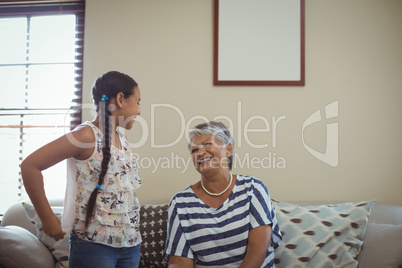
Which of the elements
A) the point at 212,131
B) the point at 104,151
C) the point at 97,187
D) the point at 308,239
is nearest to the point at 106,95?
the point at 104,151

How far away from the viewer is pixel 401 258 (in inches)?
70.9

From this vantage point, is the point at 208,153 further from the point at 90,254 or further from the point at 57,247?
the point at 57,247

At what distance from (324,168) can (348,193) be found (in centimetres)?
23

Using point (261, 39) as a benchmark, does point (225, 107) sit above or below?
below

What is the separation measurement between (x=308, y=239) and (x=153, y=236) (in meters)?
0.88

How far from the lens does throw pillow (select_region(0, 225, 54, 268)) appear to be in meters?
1.80

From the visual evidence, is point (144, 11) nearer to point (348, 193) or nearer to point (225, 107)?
point (225, 107)

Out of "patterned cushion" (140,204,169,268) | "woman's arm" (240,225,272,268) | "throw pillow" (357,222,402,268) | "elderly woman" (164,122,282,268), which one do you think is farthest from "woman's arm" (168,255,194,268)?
"throw pillow" (357,222,402,268)

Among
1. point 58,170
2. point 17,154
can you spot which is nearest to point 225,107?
point 58,170

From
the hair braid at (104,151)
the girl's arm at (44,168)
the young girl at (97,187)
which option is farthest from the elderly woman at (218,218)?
the girl's arm at (44,168)

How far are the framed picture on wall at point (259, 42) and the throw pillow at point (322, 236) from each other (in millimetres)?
929

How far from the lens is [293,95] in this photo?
2594 mm

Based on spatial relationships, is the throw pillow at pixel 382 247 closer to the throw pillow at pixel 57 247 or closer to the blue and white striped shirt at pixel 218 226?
the blue and white striped shirt at pixel 218 226

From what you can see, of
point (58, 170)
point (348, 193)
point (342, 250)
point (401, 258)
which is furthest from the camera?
point (58, 170)
